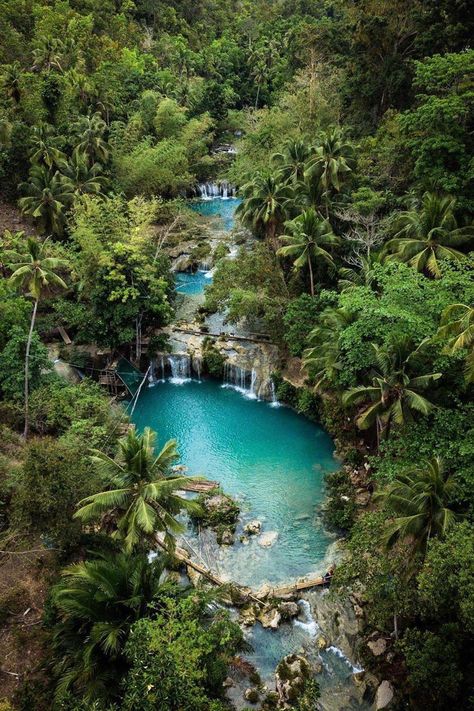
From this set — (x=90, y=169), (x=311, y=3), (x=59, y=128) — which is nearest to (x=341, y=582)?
(x=90, y=169)

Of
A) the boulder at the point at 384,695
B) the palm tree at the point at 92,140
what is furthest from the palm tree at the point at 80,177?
the boulder at the point at 384,695

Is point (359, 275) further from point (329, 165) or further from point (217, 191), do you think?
point (217, 191)

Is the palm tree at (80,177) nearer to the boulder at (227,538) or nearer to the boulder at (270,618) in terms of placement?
the boulder at (227,538)

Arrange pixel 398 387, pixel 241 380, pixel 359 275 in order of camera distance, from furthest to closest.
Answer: pixel 241 380
pixel 359 275
pixel 398 387

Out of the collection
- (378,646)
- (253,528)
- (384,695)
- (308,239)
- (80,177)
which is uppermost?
(80,177)

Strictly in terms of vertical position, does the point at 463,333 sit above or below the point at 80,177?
below

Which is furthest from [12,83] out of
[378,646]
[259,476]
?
[378,646]

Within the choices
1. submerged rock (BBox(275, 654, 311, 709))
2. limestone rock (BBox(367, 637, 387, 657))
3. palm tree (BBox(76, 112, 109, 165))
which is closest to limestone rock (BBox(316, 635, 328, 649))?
submerged rock (BBox(275, 654, 311, 709))

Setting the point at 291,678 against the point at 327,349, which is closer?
the point at 291,678
